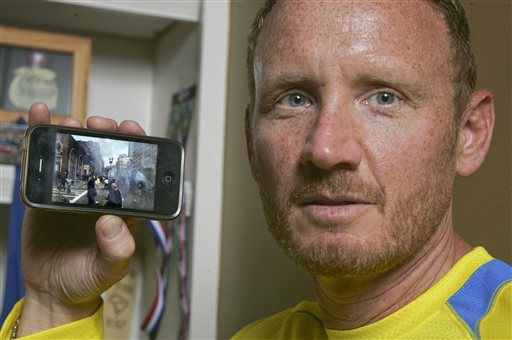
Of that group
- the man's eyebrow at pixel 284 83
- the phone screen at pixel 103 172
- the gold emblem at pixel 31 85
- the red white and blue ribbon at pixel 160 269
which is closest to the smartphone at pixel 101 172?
the phone screen at pixel 103 172

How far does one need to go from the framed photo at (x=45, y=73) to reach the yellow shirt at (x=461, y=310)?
0.82 m

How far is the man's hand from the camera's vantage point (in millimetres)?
896

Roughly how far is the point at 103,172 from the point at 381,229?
342 mm

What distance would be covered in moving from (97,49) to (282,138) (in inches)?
34.0

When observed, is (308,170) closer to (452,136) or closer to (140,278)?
(452,136)

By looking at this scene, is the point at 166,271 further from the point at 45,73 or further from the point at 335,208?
the point at 335,208

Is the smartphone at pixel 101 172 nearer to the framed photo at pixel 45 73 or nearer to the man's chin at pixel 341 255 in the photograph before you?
the man's chin at pixel 341 255

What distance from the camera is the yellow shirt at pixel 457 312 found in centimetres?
73

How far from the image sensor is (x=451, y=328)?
0.74 metres

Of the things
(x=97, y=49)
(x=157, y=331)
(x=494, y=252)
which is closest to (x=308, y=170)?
(x=494, y=252)

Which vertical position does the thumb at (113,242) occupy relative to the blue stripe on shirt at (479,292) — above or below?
above

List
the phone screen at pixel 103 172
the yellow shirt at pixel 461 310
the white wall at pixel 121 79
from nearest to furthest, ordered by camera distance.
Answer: the yellow shirt at pixel 461 310
the phone screen at pixel 103 172
the white wall at pixel 121 79

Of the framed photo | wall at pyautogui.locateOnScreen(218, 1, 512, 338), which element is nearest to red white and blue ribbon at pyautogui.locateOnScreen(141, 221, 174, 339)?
wall at pyautogui.locateOnScreen(218, 1, 512, 338)

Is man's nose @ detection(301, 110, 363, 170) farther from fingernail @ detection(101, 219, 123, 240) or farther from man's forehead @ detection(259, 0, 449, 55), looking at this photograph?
fingernail @ detection(101, 219, 123, 240)
